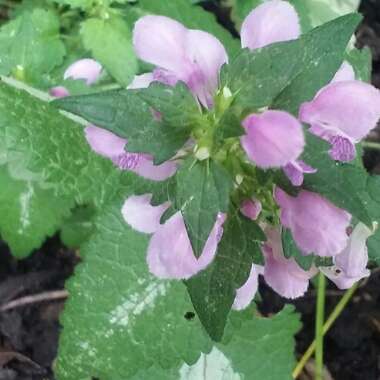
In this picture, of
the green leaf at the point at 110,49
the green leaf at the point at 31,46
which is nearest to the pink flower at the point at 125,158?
the green leaf at the point at 110,49

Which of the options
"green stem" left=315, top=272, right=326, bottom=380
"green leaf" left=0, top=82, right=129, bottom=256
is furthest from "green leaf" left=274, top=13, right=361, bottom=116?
"green stem" left=315, top=272, right=326, bottom=380

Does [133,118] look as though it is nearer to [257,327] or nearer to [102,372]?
[102,372]

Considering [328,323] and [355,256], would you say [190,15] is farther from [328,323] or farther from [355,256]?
[355,256]

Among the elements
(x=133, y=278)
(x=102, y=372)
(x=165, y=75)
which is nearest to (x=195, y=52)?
(x=165, y=75)

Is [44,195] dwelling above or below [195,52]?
below

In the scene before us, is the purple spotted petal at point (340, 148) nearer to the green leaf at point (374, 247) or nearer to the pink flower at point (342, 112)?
the pink flower at point (342, 112)

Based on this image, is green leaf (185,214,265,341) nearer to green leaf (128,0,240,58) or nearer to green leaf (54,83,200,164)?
green leaf (54,83,200,164)
